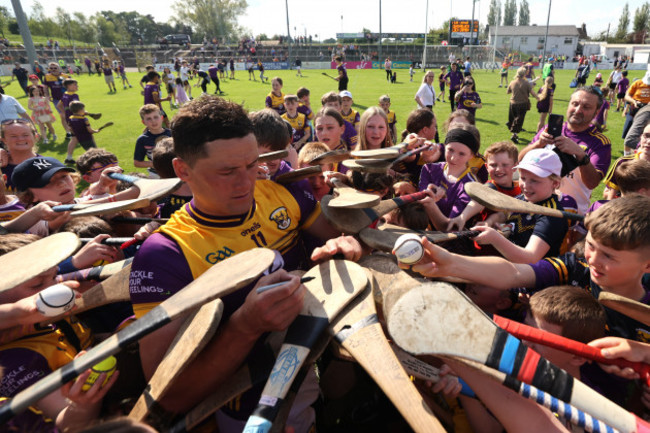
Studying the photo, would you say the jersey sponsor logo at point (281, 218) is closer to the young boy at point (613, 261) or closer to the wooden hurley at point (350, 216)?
the wooden hurley at point (350, 216)

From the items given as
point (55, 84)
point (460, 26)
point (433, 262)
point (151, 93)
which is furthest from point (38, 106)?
point (460, 26)

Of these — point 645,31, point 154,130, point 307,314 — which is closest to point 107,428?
point 307,314

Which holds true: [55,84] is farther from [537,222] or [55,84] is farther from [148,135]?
[537,222]

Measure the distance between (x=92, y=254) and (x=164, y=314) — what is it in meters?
1.40

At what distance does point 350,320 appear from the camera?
4.51ft

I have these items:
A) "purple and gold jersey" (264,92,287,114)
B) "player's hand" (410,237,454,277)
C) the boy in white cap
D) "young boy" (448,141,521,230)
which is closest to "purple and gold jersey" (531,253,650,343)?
the boy in white cap

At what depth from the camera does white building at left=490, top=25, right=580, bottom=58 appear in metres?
60.6

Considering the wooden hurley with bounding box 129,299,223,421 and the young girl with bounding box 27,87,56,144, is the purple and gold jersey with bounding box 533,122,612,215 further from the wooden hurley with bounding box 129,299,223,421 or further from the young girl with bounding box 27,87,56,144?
the young girl with bounding box 27,87,56,144

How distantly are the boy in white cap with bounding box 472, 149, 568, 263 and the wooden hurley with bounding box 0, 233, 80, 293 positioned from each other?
2.22m

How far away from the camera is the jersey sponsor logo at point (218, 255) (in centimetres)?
157

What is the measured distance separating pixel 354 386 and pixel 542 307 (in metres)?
1.11

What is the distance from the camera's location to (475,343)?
3.84ft

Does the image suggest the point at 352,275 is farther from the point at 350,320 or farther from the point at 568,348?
the point at 568,348

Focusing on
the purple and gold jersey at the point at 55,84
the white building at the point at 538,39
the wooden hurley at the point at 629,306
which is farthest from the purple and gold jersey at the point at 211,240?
the white building at the point at 538,39
